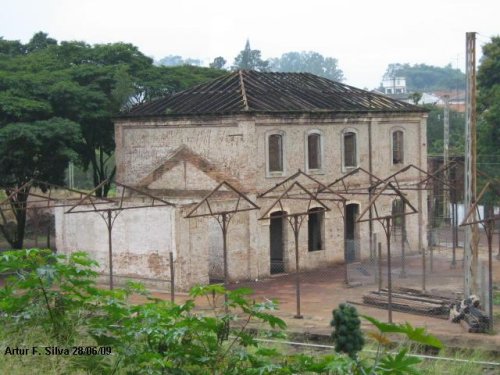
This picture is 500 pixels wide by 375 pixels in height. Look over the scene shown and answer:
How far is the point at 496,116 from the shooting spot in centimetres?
3859

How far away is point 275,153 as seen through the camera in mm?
29859

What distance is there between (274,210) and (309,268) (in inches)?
96.2

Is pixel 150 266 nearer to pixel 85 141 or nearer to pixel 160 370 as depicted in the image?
pixel 85 141

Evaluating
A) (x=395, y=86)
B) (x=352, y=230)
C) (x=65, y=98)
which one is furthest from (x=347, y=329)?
(x=395, y=86)

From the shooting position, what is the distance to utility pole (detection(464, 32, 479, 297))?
22953 millimetres

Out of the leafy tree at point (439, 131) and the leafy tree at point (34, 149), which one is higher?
the leafy tree at point (439, 131)

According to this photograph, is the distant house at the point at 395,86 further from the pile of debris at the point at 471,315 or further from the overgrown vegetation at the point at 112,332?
the overgrown vegetation at the point at 112,332

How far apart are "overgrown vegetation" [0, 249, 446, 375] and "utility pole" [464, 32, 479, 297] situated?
1394 cm

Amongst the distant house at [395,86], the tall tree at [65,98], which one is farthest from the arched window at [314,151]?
the distant house at [395,86]

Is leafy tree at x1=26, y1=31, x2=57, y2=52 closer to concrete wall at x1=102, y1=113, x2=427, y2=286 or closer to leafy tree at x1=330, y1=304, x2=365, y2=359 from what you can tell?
concrete wall at x1=102, y1=113, x2=427, y2=286

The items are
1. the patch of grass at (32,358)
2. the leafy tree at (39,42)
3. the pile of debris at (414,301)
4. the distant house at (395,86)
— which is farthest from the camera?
the distant house at (395,86)

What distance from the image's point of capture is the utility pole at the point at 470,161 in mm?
22953

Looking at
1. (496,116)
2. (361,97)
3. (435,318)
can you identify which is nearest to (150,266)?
(435,318)

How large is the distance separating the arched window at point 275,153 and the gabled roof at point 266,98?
3.22 feet
